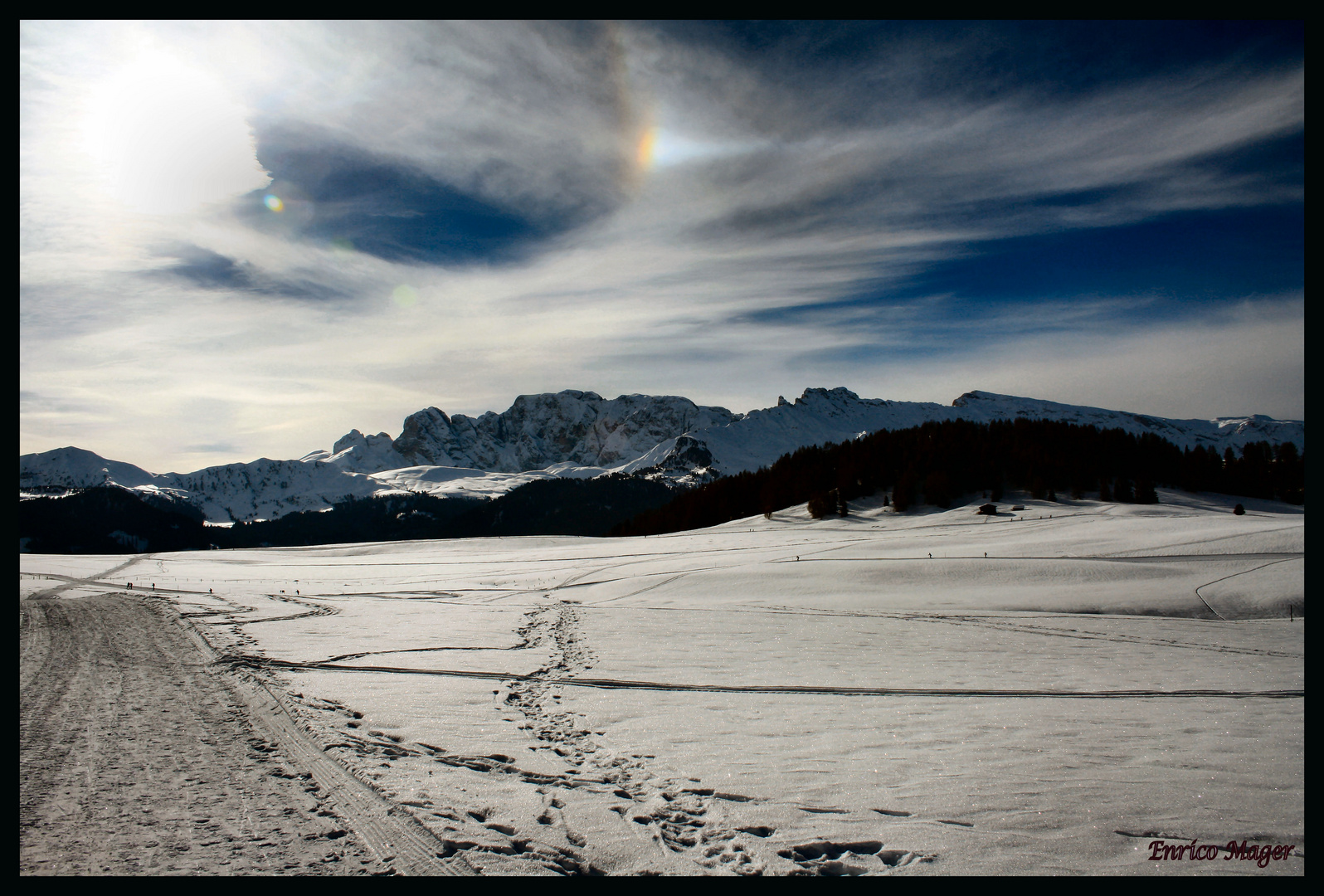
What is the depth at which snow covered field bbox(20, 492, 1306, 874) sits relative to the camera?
5156mm

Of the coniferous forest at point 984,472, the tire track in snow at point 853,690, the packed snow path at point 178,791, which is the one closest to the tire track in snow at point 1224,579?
the tire track in snow at point 853,690

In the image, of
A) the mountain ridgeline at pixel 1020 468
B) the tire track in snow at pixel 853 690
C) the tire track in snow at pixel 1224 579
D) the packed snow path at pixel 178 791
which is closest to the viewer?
the packed snow path at pixel 178 791

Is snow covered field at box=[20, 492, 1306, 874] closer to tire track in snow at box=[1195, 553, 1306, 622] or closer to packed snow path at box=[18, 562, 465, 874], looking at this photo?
tire track in snow at box=[1195, 553, 1306, 622]

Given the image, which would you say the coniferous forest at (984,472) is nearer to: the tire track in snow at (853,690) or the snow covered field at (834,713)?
the snow covered field at (834,713)

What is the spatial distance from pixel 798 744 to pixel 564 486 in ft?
630

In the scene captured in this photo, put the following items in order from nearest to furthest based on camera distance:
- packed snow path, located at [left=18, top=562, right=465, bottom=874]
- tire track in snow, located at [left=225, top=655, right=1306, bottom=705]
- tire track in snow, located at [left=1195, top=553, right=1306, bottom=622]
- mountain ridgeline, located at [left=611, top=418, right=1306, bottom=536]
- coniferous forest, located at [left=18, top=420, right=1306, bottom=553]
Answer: packed snow path, located at [left=18, top=562, right=465, bottom=874] < tire track in snow, located at [left=225, top=655, right=1306, bottom=705] < tire track in snow, located at [left=1195, top=553, right=1306, bottom=622] < mountain ridgeline, located at [left=611, top=418, right=1306, bottom=536] < coniferous forest, located at [left=18, top=420, right=1306, bottom=553]

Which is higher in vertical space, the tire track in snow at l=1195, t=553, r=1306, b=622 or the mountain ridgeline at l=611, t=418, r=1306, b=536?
the mountain ridgeline at l=611, t=418, r=1306, b=536

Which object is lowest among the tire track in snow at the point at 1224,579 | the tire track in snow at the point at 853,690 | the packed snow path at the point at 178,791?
the tire track in snow at the point at 1224,579

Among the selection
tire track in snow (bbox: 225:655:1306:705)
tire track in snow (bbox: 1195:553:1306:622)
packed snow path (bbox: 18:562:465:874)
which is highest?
packed snow path (bbox: 18:562:465:874)

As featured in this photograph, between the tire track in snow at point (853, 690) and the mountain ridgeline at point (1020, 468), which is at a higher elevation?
the mountain ridgeline at point (1020, 468)

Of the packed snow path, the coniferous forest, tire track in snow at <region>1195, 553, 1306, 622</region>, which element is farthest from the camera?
the coniferous forest

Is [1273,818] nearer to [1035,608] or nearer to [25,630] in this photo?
[1035,608]

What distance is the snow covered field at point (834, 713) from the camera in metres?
5.16

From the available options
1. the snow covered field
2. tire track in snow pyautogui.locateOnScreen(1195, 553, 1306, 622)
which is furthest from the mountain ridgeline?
tire track in snow pyautogui.locateOnScreen(1195, 553, 1306, 622)
